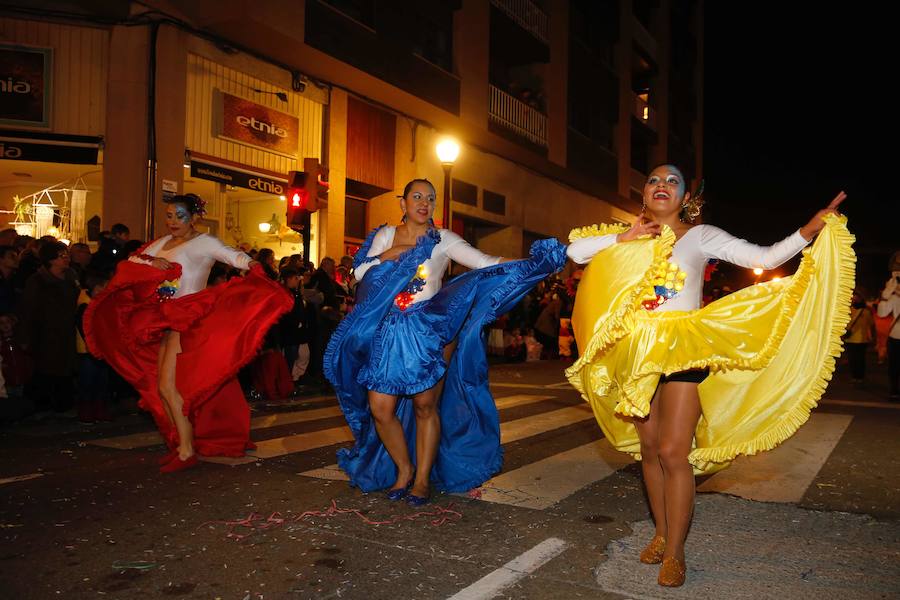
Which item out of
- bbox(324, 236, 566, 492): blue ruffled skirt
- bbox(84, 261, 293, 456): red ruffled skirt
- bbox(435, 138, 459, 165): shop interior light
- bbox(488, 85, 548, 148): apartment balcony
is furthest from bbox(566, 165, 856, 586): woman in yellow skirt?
bbox(488, 85, 548, 148): apartment balcony

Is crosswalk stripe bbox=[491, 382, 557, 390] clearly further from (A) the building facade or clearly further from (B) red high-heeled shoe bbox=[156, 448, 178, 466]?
(B) red high-heeled shoe bbox=[156, 448, 178, 466]

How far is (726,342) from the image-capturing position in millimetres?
3961

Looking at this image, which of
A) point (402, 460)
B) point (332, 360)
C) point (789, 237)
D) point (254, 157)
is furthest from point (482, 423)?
point (254, 157)

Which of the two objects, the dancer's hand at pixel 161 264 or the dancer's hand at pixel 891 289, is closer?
the dancer's hand at pixel 161 264

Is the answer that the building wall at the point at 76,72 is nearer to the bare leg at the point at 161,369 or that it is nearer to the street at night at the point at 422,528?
the street at night at the point at 422,528

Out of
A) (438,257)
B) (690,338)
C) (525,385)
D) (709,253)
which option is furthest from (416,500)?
(525,385)

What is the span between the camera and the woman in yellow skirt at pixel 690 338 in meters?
3.93

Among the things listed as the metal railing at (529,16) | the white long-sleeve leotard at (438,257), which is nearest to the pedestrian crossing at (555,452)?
the white long-sleeve leotard at (438,257)

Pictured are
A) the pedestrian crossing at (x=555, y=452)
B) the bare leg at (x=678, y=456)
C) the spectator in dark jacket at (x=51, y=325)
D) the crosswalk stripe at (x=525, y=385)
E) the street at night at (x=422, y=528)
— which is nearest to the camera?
the street at night at (x=422, y=528)

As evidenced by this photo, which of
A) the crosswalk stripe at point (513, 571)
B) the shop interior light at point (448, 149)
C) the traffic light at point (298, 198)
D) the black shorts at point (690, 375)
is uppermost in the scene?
the shop interior light at point (448, 149)

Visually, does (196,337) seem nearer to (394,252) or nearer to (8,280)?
(394,252)

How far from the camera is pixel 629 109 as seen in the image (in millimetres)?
33438

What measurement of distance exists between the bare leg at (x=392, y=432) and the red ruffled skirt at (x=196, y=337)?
1.54 metres

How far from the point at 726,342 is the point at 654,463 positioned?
0.75m
